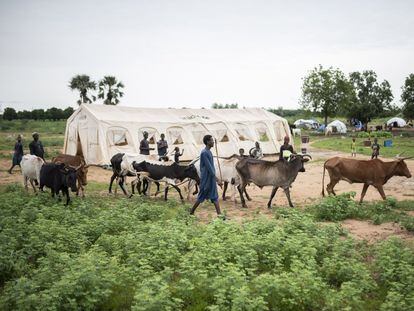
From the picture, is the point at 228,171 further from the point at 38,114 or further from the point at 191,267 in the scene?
the point at 38,114

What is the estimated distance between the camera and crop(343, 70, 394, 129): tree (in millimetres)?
56375

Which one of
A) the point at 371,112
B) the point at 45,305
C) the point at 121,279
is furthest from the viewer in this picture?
the point at 371,112

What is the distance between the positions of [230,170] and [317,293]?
26.3ft

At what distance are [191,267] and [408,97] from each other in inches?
2127

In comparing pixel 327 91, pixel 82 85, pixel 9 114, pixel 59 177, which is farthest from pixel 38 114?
pixel 59 177

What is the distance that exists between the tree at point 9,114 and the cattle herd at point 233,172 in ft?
251

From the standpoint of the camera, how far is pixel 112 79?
172 feet

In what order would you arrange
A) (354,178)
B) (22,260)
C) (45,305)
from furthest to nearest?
(354,178) → (22,260) → (45,305)

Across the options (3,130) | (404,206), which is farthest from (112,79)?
(404,206)

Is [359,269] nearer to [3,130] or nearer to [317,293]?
[317,293]

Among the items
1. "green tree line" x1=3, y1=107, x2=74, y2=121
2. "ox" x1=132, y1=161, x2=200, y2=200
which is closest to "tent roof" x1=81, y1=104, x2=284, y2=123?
"ox" x1=132, y1=161, x2=200, y2=200

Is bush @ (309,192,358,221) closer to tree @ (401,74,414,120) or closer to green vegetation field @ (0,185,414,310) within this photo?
green vegetation field @ (0,185,414,310)

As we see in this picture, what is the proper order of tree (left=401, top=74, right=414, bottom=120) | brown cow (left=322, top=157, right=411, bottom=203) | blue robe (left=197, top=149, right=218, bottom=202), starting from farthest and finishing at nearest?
tree (left=401, top=74, right=414, bottom=120)
brown cow (left=322, top=157, right=411, bottom=203)
blue robe (left=197, top=149, right=218, bottom=202)

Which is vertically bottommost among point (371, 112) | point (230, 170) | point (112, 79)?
point (230, 170)
